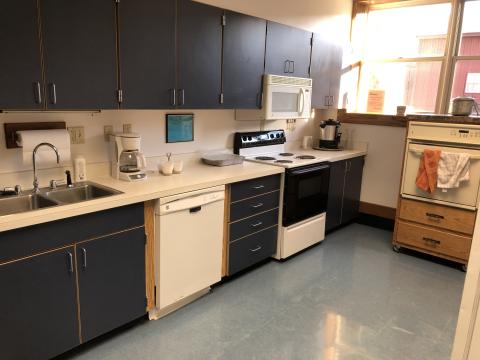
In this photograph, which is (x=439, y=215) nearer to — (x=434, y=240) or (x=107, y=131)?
(x=434, y=240)

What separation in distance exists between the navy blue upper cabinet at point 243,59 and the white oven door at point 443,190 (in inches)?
62.0

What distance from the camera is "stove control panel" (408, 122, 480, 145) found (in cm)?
325

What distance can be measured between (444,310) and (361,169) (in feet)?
6.77

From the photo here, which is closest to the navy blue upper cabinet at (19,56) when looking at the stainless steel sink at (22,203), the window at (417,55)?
the stainless steel sink at (22,203)

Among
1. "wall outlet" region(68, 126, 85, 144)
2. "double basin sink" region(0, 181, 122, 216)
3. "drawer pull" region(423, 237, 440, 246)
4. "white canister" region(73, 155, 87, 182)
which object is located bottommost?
"drawer pull" region(423, 237, 440, 246)

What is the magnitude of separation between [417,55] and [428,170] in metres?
1.53

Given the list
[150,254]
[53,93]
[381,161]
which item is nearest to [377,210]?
[381,161]

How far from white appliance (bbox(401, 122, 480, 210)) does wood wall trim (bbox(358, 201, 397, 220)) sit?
0.79m

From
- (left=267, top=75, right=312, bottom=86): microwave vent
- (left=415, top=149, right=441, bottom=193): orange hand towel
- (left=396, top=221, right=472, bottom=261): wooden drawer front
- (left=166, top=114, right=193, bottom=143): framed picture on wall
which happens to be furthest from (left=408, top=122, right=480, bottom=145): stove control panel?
(left=166, top=114, right=193, bottom=143): framed picture on wall

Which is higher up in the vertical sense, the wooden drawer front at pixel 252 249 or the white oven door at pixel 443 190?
the white oven door at pixel 443 190

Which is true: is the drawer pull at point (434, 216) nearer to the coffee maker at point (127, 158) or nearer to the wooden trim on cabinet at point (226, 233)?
the wooden trim on cabinet at point (226, 233)

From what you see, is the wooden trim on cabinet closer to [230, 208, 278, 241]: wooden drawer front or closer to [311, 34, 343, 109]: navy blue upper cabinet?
[230, 208, 278, 241]: wooden drawer front

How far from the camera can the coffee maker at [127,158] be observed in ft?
8.20

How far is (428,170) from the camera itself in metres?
3.45
